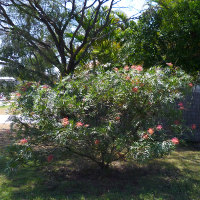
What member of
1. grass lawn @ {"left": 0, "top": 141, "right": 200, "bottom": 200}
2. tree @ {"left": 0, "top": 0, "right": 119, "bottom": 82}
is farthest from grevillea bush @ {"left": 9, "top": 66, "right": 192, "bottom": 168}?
tree @ {"left": 0, "top": 0, "right": 119, "bottom": 82}

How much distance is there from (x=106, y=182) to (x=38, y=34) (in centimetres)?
613

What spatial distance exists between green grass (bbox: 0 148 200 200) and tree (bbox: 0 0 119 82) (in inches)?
123

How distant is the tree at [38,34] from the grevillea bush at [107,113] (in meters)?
3.39

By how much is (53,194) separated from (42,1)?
6.70 m

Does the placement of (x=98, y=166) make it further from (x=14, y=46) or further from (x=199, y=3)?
(x=199, y=3)

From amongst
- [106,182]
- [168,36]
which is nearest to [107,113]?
[106,182]

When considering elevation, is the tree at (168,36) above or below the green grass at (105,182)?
above

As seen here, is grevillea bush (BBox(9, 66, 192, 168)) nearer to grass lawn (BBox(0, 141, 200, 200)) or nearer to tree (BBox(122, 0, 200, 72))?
grass lawn (BBox(0, 141, 200, 200))

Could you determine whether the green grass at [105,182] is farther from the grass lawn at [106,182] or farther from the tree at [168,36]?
the tree at [168,36]

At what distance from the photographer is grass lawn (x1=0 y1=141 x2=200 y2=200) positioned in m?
4.79

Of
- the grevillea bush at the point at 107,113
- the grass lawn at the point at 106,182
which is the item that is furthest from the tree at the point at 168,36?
the grevillea bush at the point at 107,113

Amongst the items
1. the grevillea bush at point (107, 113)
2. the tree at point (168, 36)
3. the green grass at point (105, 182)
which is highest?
the tree at point (168, 36)

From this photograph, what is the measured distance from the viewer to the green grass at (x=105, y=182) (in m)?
4.79

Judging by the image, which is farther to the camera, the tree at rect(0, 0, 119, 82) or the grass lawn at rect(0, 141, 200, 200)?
the tree at rect(0, 0, 119, 82)
